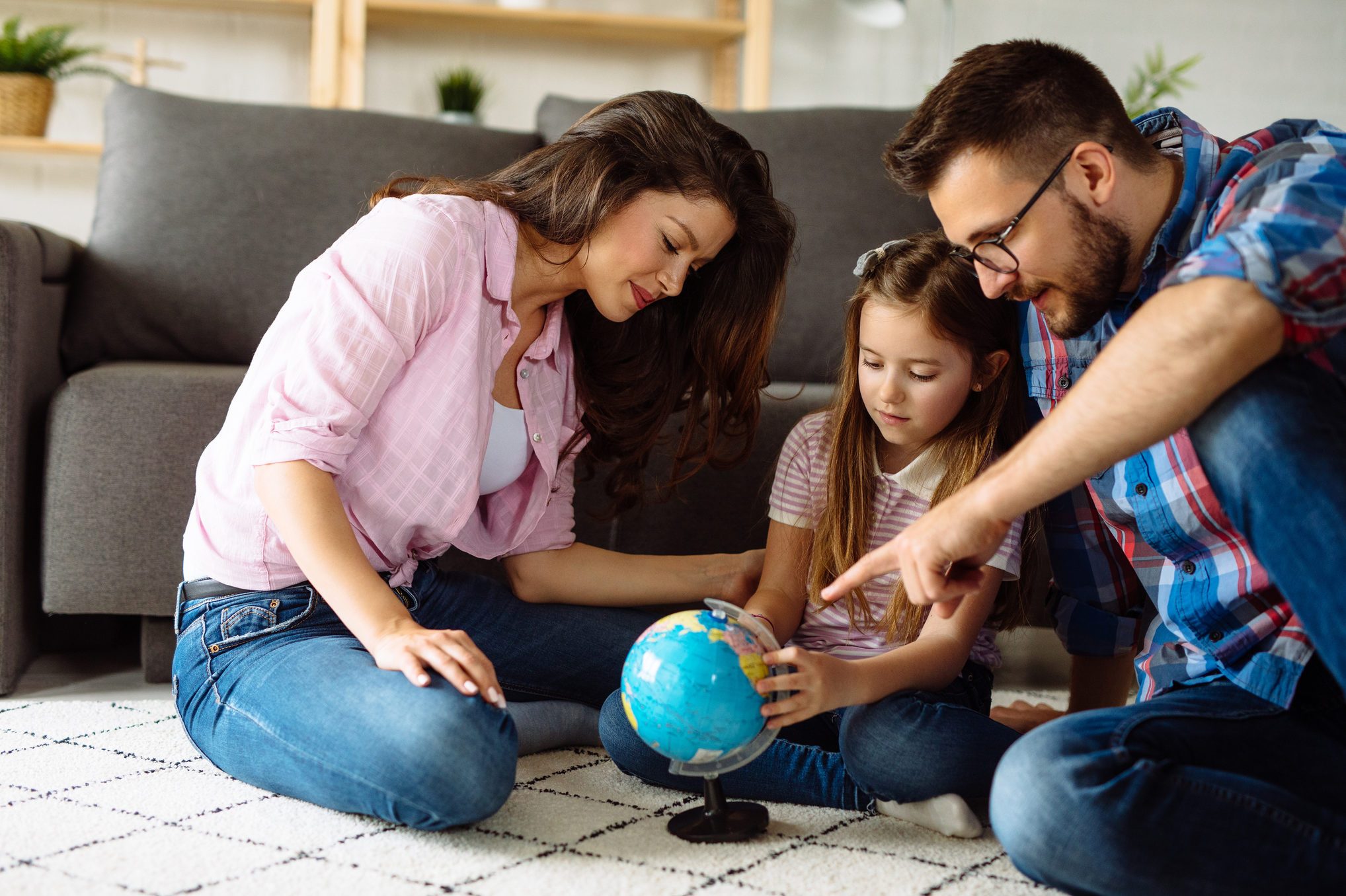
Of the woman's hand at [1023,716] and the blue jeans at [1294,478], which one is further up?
the blue jeans at [1294,478]

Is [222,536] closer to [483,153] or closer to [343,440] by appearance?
[343,440]

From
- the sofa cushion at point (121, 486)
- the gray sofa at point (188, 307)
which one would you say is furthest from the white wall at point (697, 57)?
the sofa cushion at point (121, 486)

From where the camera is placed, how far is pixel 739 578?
1.80 m

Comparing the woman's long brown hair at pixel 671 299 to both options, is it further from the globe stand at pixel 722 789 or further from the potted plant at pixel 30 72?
the potted plant at pixel 30 72

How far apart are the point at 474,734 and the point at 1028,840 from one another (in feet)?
1.93

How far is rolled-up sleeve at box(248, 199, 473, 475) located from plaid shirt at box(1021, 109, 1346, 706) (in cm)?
84

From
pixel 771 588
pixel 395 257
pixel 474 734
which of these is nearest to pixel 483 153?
pixel 395 257

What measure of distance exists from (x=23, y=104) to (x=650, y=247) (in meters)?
2.58

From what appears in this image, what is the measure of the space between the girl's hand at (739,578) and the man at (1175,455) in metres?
0.55

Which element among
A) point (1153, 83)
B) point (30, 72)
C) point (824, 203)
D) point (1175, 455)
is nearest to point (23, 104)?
point (30, 72)

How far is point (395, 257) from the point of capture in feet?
4.81

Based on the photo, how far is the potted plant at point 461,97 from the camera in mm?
3582

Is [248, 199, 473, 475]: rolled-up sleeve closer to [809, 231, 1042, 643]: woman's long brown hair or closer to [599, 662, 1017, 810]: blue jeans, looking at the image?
[599, 662, 1017, 810]: blue jeans

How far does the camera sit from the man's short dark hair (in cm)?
130
